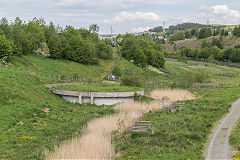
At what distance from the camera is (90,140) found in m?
21.5

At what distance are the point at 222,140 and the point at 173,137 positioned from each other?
353 cm

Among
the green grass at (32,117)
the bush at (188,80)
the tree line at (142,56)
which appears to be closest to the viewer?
the green grass at (32,117)

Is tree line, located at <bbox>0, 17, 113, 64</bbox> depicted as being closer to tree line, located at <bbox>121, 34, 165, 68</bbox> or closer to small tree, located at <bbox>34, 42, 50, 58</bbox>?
small tree, located at <bbox>34, 42, 50, 58</bbox>

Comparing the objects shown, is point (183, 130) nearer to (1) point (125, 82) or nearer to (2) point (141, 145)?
(2) point (141, 145)

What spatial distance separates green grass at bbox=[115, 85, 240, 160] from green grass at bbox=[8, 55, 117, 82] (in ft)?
114

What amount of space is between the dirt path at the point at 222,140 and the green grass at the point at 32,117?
10.7m

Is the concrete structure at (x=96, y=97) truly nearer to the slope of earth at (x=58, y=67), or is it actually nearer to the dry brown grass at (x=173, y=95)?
the dry brown grass at (x=173, y=95)

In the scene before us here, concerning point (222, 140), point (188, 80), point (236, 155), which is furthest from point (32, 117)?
point (188, 80)

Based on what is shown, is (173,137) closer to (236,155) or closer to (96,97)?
(236,155)

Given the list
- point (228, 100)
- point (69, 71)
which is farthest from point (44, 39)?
point (228, 100)

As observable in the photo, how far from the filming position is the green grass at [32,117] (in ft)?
71.0

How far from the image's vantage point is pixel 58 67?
67.6m

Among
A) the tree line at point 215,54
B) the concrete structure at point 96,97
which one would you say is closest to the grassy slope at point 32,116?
the concrete structure at point 96,97

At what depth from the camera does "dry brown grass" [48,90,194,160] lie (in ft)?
60.9
